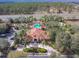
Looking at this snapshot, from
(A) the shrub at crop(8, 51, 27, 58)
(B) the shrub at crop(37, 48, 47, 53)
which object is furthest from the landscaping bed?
(A) the shrub at crop(8, 51, 27, 58)

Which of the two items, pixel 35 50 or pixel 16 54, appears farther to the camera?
pixel 35 50

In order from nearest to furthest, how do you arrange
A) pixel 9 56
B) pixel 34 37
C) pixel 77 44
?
pixel 9 56, pixel 77 44, pixel 34 37

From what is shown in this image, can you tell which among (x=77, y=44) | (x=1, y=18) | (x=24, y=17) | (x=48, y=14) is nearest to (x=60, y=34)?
(x=77, y=44)

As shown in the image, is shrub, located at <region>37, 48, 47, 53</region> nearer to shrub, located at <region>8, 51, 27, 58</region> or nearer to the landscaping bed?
the landscaping bed

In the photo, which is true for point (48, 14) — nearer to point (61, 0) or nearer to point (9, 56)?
point (61, 0)

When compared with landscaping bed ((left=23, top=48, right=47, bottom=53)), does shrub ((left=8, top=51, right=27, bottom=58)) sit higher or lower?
higher

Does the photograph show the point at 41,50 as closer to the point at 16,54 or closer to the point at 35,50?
Answer: the point at 35,50

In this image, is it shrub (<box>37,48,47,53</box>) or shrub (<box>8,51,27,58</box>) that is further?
shrub (<box>37,48,47,53</box>)

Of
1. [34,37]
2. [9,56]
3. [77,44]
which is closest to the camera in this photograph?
[9,56]

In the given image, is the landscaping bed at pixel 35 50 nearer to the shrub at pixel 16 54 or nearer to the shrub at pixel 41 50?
the shrub at pixel 41 50

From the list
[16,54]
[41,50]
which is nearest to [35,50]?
[41,50]

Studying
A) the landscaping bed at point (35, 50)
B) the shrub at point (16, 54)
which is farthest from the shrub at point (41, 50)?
the shrub at point (16, 54)
